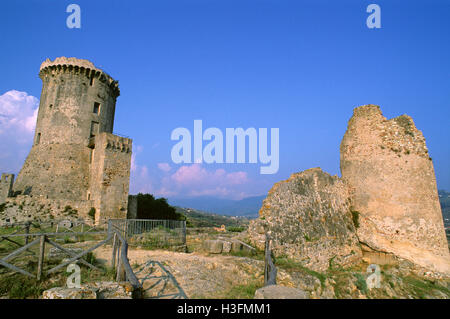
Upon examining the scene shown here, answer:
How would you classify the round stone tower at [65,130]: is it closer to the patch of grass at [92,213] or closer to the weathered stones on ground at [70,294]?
the patch of grass at [92,213]

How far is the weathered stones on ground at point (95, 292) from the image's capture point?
12.2ft

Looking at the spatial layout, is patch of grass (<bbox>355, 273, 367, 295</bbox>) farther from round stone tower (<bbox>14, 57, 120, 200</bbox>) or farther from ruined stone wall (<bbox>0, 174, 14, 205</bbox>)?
ruined stone wall (<bbox>0, 174, 14, 205</bbox>)

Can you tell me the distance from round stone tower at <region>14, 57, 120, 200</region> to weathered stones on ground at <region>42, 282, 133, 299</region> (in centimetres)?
2527

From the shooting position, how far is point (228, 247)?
10594mm

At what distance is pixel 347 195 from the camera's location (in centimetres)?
1298

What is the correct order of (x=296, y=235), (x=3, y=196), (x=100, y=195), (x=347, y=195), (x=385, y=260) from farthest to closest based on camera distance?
(x=100, y=195) → (x=3, y=196) → (x=347, y=195) → (x=385, y=260) → (x=296, y=235)

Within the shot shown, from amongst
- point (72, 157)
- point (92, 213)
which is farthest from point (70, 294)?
point (72, 157)

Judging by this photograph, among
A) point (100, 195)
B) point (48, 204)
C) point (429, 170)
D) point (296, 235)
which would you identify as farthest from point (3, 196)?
point (429, 170)

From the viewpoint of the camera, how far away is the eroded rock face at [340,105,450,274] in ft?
35.2

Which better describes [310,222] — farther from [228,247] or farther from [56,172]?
[56,172]

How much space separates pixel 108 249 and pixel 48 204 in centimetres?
1573

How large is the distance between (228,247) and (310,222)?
12.2 ft
